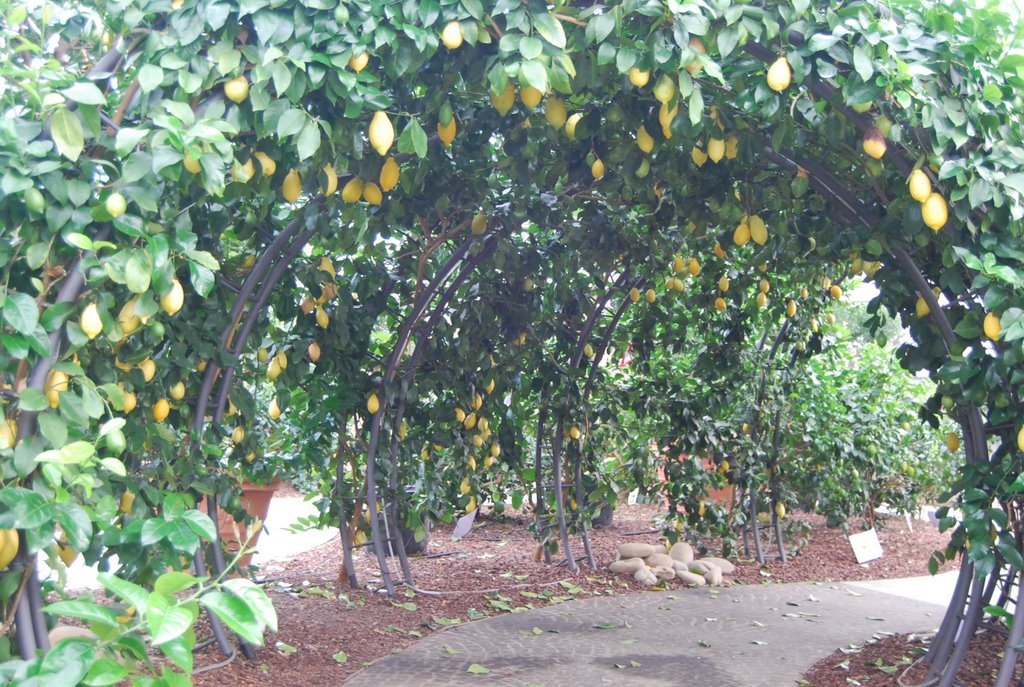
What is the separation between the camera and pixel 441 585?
21.9 feet

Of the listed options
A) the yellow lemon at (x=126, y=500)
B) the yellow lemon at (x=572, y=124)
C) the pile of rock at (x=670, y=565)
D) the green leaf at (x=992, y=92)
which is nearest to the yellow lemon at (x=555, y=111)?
the yellow lemon at (x=572, y=124)

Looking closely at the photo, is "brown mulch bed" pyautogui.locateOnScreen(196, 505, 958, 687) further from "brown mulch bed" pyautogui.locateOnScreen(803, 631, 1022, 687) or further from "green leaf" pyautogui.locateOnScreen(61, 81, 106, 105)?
"green leaf" pyautogui.locateOnScreen(61, 81, 106, 105)

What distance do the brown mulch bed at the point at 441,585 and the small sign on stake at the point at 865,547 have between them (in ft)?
0.30

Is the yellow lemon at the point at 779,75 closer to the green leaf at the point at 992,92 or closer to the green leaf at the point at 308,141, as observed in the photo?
the green leaf at the point at 992,92

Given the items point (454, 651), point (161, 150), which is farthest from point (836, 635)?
point (161, 150)

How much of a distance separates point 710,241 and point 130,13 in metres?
4.18

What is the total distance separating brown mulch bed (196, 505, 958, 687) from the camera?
4.50 metres

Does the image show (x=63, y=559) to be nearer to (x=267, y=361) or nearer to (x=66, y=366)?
(x=66, y=366)

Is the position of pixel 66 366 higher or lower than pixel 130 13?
lower

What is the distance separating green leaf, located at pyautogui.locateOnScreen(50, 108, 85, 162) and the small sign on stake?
7.44 metres

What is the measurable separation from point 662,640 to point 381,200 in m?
3.03

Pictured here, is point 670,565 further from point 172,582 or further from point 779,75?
point 172,582

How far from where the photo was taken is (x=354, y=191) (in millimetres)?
3488

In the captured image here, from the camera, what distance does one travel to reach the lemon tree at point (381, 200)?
220cm
